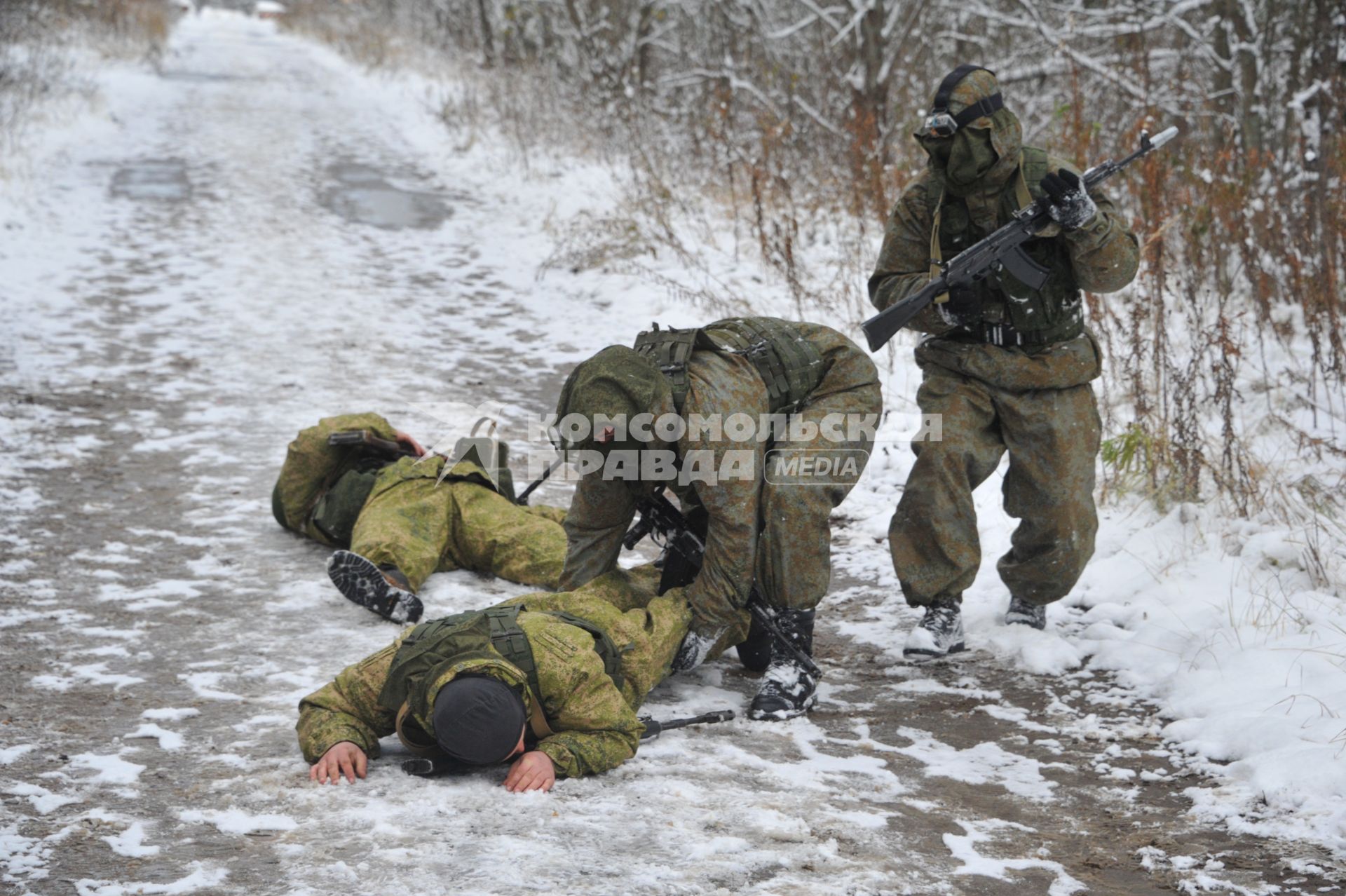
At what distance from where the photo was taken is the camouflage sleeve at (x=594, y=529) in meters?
3.54

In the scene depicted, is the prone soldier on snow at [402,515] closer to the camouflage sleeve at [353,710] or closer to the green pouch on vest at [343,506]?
the green pouch on vest at [343,506]

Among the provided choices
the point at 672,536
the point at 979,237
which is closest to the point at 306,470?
the point at 672,536

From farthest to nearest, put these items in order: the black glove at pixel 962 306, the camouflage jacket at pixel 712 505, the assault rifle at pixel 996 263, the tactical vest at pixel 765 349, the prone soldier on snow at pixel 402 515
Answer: the prone soldier on snow at pixel 402 515 → the black glove at pixel 962 306 → the assault rifle at pixel 996 263 → the tactical vest at pixel 765 349 → the camouflage jacket at pixel 712 505

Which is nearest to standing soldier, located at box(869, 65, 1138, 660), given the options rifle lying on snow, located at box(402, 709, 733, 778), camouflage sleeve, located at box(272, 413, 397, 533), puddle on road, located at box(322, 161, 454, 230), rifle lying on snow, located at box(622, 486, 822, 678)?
rifle lying on snow, located at box(622, 486, 822, 678)

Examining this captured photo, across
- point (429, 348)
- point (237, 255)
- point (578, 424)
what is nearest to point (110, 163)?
point (237, 255)

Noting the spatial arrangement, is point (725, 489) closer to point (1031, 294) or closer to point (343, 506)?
point (1031, 294)

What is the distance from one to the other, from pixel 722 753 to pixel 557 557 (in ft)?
4.49

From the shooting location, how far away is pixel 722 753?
10.5 feet

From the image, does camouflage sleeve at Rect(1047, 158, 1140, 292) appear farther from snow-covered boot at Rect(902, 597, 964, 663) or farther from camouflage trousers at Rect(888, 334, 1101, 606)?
snow-covered boot at Rect(902, 597, 964, 663)

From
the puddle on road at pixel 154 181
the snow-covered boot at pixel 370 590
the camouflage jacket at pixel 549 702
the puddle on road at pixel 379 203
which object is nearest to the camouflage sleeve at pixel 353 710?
the camouflage jacket at pixel 549 702

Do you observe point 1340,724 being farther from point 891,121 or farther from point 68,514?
point 891,121

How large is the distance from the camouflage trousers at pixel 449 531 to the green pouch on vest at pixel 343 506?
6cm

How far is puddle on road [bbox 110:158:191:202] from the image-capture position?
1122cm

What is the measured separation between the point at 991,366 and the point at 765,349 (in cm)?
78
